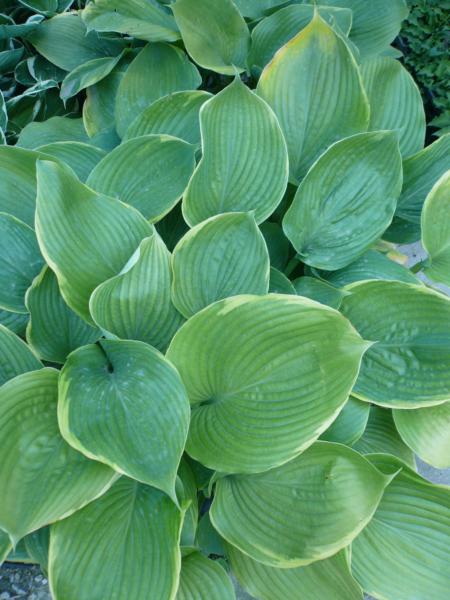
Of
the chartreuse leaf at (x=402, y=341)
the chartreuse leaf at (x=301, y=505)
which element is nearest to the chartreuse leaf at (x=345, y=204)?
the chartreuse leaf at (x=402, y=341)

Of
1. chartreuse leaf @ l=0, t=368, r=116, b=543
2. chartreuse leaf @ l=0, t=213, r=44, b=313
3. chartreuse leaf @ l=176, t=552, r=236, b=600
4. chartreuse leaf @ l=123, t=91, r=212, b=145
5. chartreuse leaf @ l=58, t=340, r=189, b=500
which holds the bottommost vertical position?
chartreuse leaf @ l=176, t=552, r=236, b=600

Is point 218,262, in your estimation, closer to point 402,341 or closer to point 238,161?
point 238,161

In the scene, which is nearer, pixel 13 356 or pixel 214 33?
pixel 13 356

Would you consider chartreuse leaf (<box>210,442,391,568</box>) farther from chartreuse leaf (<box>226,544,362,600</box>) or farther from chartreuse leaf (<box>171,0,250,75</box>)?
chartreuse leaf (<box>171,0,250,75</box>)

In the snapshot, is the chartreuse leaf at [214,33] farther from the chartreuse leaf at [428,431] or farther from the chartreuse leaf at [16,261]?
the chartreuse leaf at [428,431]

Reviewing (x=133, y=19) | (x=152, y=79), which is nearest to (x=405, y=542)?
(x=152, y=79)

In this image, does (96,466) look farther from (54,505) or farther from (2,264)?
(2,264)

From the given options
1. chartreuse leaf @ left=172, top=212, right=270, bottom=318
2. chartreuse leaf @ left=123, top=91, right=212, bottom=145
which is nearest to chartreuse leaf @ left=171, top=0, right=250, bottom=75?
chartreuse leaf @ left=123, top=91, right=212, bottom=145

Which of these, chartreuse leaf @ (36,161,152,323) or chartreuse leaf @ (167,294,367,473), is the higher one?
chartreuse leaf @ (36,161,152,323)
